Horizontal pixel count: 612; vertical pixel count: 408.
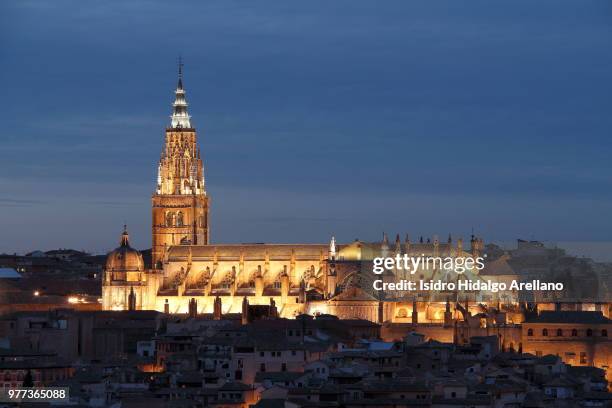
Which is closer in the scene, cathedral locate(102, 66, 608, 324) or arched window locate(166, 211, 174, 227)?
cathedral locate(102, 66, 608, 324)

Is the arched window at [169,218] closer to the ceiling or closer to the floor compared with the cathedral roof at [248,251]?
closer to the ceiling

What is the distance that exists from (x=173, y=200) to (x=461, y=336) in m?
55.4

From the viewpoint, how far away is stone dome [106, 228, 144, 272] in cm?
18650

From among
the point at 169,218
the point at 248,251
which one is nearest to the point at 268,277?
the point at 248,251

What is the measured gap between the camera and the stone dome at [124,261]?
186 metres

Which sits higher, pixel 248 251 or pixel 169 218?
pixel 169 218

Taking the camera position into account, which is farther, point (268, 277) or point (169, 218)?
point (169, 218)

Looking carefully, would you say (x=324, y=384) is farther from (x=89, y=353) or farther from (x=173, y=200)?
(x=173, y=200)

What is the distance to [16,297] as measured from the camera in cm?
17838

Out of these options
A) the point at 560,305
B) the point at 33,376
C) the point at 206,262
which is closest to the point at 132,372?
the point at 33,376

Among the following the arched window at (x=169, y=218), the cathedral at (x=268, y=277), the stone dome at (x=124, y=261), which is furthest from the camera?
the arched window at (x=169, y=218)

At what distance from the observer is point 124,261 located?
614 ft

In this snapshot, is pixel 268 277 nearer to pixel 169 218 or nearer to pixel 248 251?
pixel 248 251

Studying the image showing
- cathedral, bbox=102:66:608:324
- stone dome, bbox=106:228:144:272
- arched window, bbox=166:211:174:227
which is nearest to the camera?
cathedral, bbox=102:66:608:324
